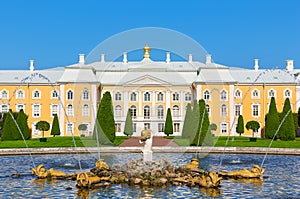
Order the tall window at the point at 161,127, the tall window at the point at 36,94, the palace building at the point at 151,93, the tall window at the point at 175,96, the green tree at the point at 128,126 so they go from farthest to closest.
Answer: the tall window at the point at 175,96
the tall window at the point at 36,94
the palace building at the point at 151,93
the tall window at the point at 161,127
the green tree at the point at 128,126

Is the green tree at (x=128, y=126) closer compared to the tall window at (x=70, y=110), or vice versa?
the green tree at (x=128, y=126)

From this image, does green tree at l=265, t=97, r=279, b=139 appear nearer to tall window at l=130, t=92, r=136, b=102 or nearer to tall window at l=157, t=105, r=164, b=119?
tall window at l=157, t=105, r=164, b=119

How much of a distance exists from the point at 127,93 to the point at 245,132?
37.1ft

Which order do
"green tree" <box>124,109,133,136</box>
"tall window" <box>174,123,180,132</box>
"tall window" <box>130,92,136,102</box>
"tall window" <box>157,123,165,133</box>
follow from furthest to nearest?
1. "tall window" <box>130,92,136,102</box>
2. "tall window" <box>174,123,180,132</box>
3. "tall window" <box>157,123,165,133</box>
4. "green tree" <box>124,109,133,136</box>

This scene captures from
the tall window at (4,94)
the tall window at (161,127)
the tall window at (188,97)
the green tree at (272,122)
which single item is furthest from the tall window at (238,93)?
the tall window at (4,94)

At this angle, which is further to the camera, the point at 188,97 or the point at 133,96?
the point at 133,96

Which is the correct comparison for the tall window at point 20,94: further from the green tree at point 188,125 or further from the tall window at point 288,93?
the tall window at point 288,93

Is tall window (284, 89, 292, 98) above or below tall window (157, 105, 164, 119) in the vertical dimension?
above

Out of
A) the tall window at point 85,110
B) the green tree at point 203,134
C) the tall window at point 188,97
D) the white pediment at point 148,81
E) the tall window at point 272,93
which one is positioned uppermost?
the white pediment at point 148,81

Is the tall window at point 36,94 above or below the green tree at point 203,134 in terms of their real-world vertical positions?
above

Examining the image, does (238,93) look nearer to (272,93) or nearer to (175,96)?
(272,93)

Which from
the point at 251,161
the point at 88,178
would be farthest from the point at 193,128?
the point at 88,178

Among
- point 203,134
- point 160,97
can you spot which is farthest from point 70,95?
point 203,134

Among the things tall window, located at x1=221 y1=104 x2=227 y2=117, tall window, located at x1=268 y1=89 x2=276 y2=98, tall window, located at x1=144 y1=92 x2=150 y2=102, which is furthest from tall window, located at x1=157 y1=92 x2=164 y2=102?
tall window, located at x1=268 y1=89 x2=276 y2=98
